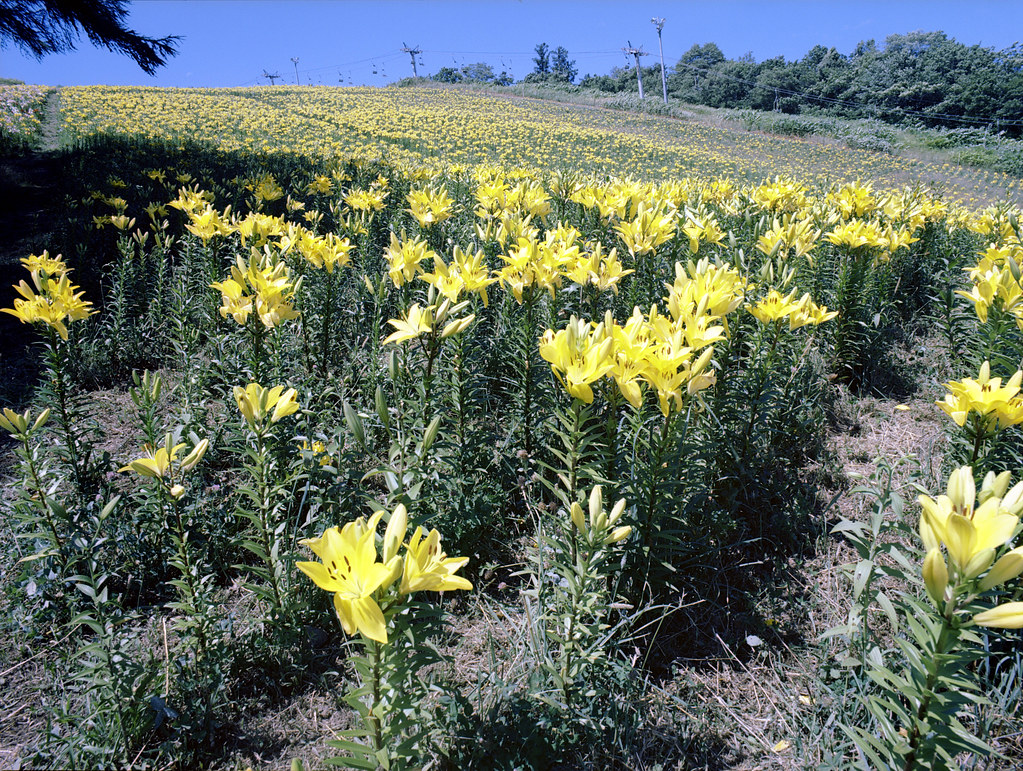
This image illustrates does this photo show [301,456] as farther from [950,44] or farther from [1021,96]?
[950,44]

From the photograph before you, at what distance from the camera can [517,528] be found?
7.72 ft

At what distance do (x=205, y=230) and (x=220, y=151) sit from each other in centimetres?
788

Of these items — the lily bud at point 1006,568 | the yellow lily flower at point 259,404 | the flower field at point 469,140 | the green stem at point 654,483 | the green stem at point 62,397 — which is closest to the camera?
the lily bud at point 1006,568

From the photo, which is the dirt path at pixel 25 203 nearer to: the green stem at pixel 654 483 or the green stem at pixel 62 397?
the green stem at pixel 62 397

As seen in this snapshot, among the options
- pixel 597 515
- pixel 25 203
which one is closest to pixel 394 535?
pixel 597 515

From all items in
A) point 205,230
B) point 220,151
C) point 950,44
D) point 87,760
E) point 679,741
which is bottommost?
point 679,741

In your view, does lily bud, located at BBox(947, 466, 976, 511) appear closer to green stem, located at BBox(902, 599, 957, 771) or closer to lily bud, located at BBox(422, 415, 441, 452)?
green stem, located at BBox(902, 599, 957, 771)

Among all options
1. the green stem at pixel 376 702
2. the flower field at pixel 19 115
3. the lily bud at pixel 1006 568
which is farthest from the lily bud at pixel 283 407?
the flower field at pixel 19 115

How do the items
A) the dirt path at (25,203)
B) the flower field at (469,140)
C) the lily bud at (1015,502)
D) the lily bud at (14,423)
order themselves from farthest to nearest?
the flower field at (469,140) < the dirt path at (25,203) < the lily bud at (14,423) < the lily bud at (1015,502)

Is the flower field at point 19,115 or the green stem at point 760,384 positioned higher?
the flower field at point 19,115

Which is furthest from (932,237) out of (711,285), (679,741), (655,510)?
(679,741)

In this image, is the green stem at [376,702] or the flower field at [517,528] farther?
the flower field at [517,528]

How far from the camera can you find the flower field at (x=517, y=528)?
1.37 metres

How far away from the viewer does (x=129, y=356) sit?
3.50m
